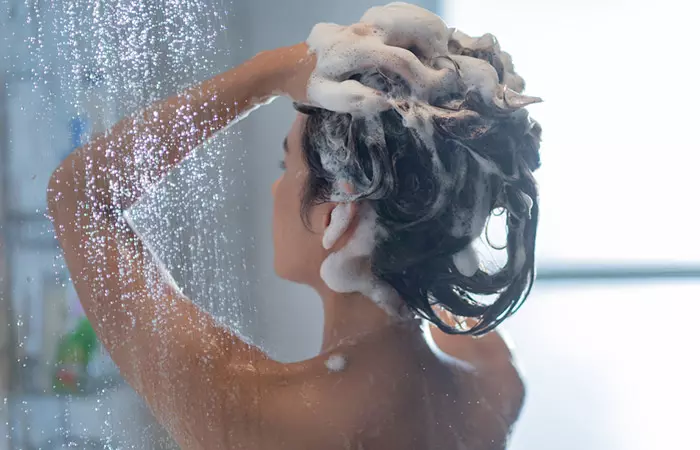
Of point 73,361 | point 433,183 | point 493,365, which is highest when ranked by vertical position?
point 433,183

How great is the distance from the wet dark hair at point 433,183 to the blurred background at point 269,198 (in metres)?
0.08

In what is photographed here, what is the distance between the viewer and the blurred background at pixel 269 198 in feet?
1.53

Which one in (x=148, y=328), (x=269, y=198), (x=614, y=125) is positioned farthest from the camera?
(x=614, y=125)

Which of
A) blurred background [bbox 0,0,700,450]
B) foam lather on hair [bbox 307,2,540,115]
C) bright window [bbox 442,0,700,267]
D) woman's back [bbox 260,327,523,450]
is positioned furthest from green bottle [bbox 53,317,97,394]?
bright window [bbox 442,0,700,267]

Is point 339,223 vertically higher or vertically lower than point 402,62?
lower

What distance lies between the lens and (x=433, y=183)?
495mm

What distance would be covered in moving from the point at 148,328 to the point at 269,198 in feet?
0.55

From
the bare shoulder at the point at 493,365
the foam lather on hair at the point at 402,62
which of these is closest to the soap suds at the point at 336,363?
the bare shoulder at the point at 493,365

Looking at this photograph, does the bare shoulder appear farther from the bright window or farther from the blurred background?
the bright window

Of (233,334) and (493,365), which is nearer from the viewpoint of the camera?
(233,334)

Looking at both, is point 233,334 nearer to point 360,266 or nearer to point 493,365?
point 360,266

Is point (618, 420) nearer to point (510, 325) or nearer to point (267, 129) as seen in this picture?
point (510, 325)

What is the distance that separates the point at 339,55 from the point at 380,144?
0.27 ft

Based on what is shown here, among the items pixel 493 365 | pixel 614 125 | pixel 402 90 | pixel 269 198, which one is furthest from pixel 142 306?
pixel 614 125
